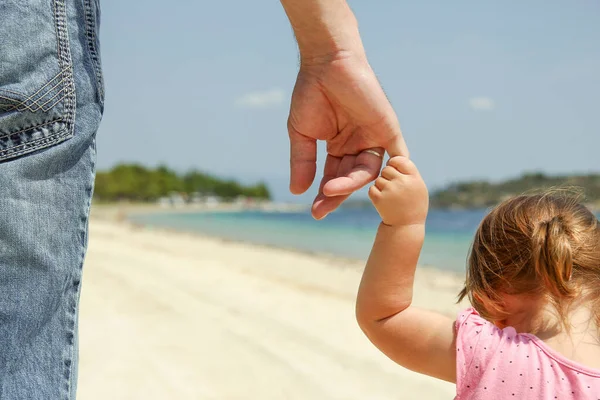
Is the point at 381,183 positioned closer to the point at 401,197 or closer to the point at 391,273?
the point at 401,197

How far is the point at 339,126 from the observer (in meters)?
1.63

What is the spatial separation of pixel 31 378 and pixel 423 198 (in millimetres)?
945

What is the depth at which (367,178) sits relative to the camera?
1555 mm

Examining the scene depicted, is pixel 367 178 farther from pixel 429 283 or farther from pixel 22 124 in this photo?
pixel 429 283

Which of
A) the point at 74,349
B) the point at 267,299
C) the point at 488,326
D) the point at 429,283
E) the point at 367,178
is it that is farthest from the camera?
the point at 429,283

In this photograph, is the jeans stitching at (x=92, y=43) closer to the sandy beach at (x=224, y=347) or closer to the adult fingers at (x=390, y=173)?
the adult fingers at (x=390, y=173)

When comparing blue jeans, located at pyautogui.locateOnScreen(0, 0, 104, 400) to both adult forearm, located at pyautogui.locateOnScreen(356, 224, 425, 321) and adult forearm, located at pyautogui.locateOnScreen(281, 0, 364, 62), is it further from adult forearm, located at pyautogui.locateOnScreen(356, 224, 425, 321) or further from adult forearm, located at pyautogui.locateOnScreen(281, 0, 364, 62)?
adult forearm, located at pyautogui.locateOnScreen(356, 224, 425, 321)

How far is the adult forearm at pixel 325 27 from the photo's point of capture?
156cm

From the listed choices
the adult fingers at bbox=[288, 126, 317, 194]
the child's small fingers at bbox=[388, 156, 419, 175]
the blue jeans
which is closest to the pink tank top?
the child's small fingers at bbox=[388, 156, 419, 175]

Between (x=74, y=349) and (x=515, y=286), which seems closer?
(x=74, y=349)

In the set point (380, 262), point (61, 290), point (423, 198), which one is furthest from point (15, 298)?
point (423, 198)

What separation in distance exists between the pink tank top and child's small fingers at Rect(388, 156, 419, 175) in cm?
37

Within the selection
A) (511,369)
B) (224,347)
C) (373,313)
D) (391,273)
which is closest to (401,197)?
(391,273)

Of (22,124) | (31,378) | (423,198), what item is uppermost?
(22,124)
